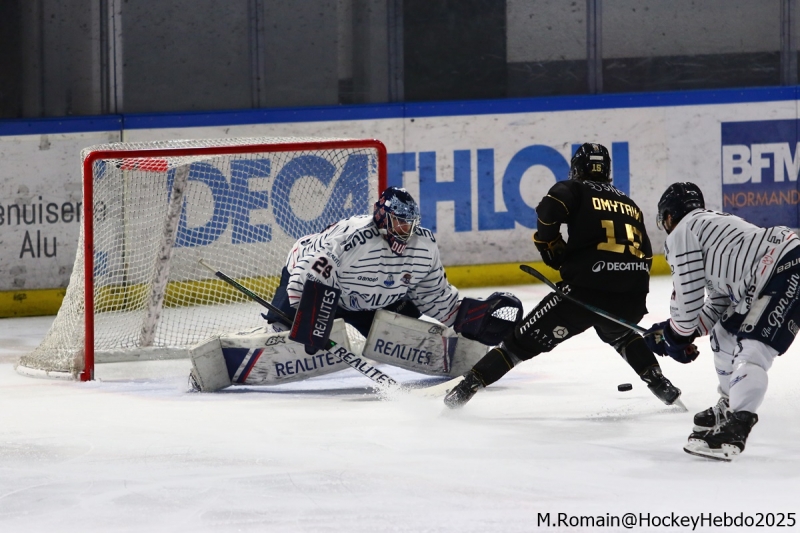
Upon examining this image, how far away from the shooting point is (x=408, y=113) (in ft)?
24.7

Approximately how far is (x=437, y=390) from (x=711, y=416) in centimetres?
119

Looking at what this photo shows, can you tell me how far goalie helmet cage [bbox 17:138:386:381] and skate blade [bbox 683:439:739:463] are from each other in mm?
2396

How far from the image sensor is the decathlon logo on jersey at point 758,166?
793 centimetres

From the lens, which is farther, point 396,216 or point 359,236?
point 359,236

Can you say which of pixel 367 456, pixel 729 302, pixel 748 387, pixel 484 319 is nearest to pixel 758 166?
pixel 484 319

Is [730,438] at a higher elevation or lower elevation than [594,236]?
lower

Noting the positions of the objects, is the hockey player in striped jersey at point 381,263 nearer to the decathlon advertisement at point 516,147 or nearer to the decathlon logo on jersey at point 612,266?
the decathlon logo on jersey at point 612,266

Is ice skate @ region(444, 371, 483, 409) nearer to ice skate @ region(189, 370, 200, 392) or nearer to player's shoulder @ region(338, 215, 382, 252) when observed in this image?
player's shoulder @ region(338, 215, 382, 252)

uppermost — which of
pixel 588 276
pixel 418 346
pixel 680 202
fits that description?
pixel 680 202

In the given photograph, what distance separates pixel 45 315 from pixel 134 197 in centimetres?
129

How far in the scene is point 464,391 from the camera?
4.40 meters

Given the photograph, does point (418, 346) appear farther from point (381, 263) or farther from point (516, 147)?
point (516, 147)

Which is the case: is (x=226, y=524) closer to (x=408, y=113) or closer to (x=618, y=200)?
(x=618, y=200)

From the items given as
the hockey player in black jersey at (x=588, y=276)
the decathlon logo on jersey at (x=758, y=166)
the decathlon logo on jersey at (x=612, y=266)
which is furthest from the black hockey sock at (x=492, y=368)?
the decathlon logo on jersey at (x=758, y=166)
